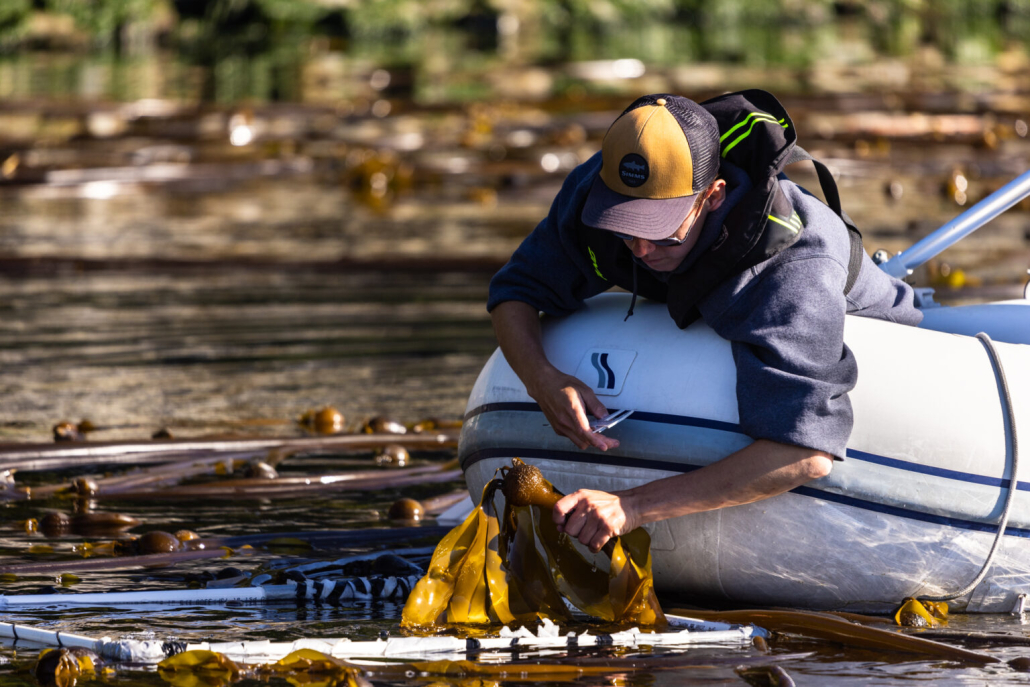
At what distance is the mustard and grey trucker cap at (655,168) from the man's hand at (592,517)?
75 cm

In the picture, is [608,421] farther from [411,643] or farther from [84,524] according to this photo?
[84,524]

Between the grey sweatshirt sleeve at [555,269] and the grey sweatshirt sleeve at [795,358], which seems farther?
the grey sweatshirt sleeve at [555,269]

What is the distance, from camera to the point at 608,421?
420 cm

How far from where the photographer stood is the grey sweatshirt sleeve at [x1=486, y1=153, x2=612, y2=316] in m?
4.36

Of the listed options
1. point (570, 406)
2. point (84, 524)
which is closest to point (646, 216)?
point (570, 406)

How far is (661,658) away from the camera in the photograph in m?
3.85

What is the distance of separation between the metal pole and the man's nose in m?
1.69

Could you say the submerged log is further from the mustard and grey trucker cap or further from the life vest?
the mustard and grey trucker cap

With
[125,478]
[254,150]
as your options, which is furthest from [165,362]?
[254,150]

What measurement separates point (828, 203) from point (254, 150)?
15962mm

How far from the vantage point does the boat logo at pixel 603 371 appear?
4316 mm

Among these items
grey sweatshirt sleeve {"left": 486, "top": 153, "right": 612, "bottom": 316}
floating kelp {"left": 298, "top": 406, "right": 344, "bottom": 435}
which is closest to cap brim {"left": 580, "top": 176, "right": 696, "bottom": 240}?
grey sweatshirt sleeve {"left": 486, "top": 153, "right": 612, "bottom": 316}

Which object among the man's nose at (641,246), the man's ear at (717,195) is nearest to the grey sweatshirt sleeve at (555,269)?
the man's nose at (641,246)

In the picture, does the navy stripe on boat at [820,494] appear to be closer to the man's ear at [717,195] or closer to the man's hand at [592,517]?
the man's hand at [592,517]
